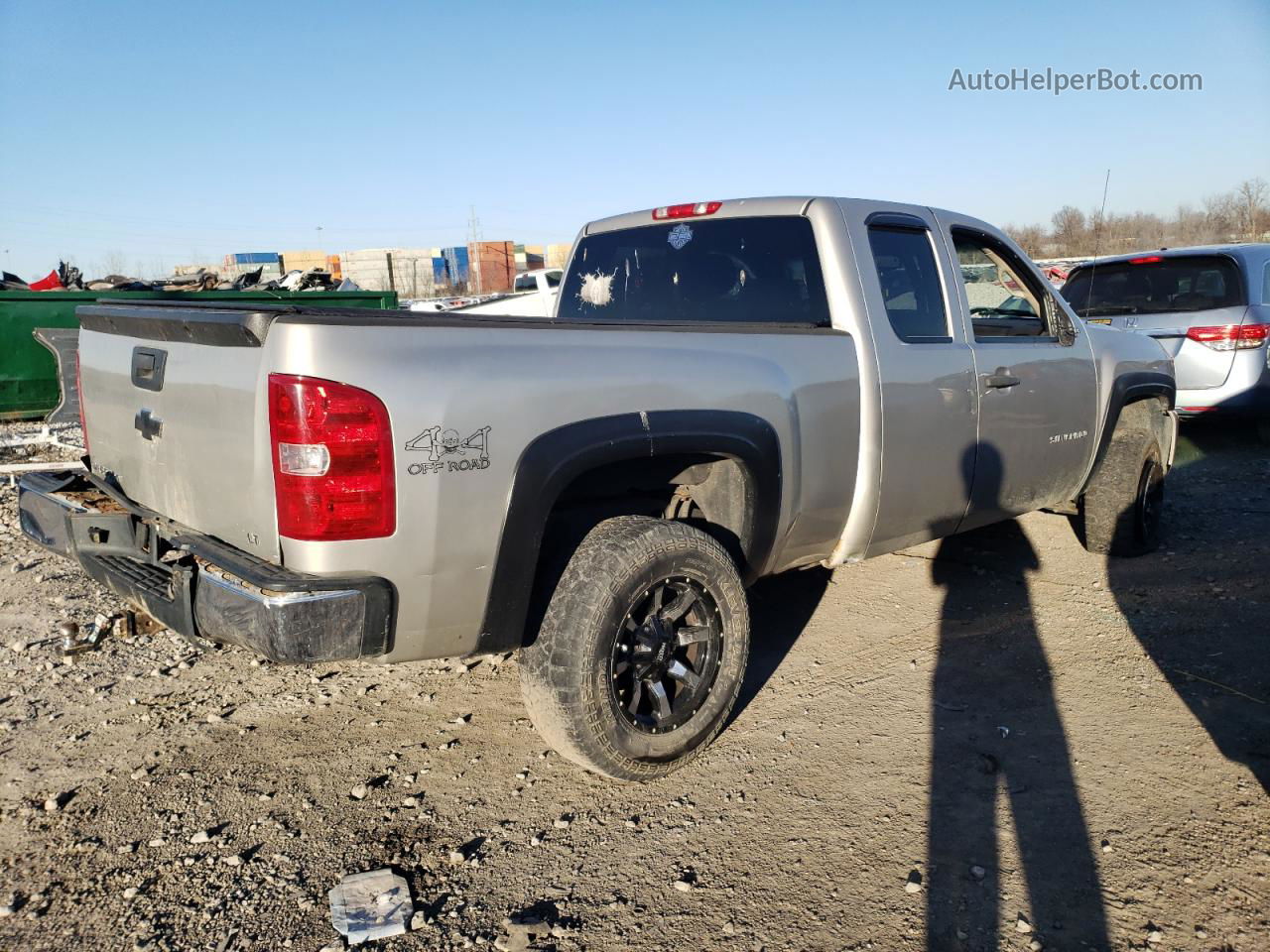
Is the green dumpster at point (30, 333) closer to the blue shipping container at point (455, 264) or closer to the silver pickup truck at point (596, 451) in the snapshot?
the silver pickup truck at point (596, 451)

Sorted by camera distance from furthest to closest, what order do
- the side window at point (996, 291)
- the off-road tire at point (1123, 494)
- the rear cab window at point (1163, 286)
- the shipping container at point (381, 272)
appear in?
the shipping container at point (381, 272)
the rear cab window at point (1163, 286)
the off-road tire at point (1123, 494)
the side window at point (996, 291)

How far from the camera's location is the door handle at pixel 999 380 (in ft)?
14.3

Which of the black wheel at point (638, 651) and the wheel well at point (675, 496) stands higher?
the wheel well at point (675, 496)

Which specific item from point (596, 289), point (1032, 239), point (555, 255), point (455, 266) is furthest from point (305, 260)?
point (596, 289)

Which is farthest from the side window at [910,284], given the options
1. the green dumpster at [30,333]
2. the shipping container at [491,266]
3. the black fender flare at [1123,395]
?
the shipping container at [491,266]

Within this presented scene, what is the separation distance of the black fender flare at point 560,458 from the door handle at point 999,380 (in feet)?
5.09

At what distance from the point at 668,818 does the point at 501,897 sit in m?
0.65

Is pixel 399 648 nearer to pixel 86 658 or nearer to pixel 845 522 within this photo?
pixel 845 522

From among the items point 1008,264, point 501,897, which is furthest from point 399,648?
point 1008,264

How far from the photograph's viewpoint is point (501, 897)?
266 centimetres

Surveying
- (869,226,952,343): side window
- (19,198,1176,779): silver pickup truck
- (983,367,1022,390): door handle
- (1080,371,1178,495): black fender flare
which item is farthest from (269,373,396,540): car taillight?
(1080,371,1178,495): black fender flare

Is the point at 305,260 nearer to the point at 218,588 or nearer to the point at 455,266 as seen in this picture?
the point at 455,266

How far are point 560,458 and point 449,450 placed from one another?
355 millimetres

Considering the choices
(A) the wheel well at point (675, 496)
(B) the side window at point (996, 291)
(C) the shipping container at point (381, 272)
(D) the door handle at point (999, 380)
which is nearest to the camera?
(A) the wheel well at point (675, 496)
